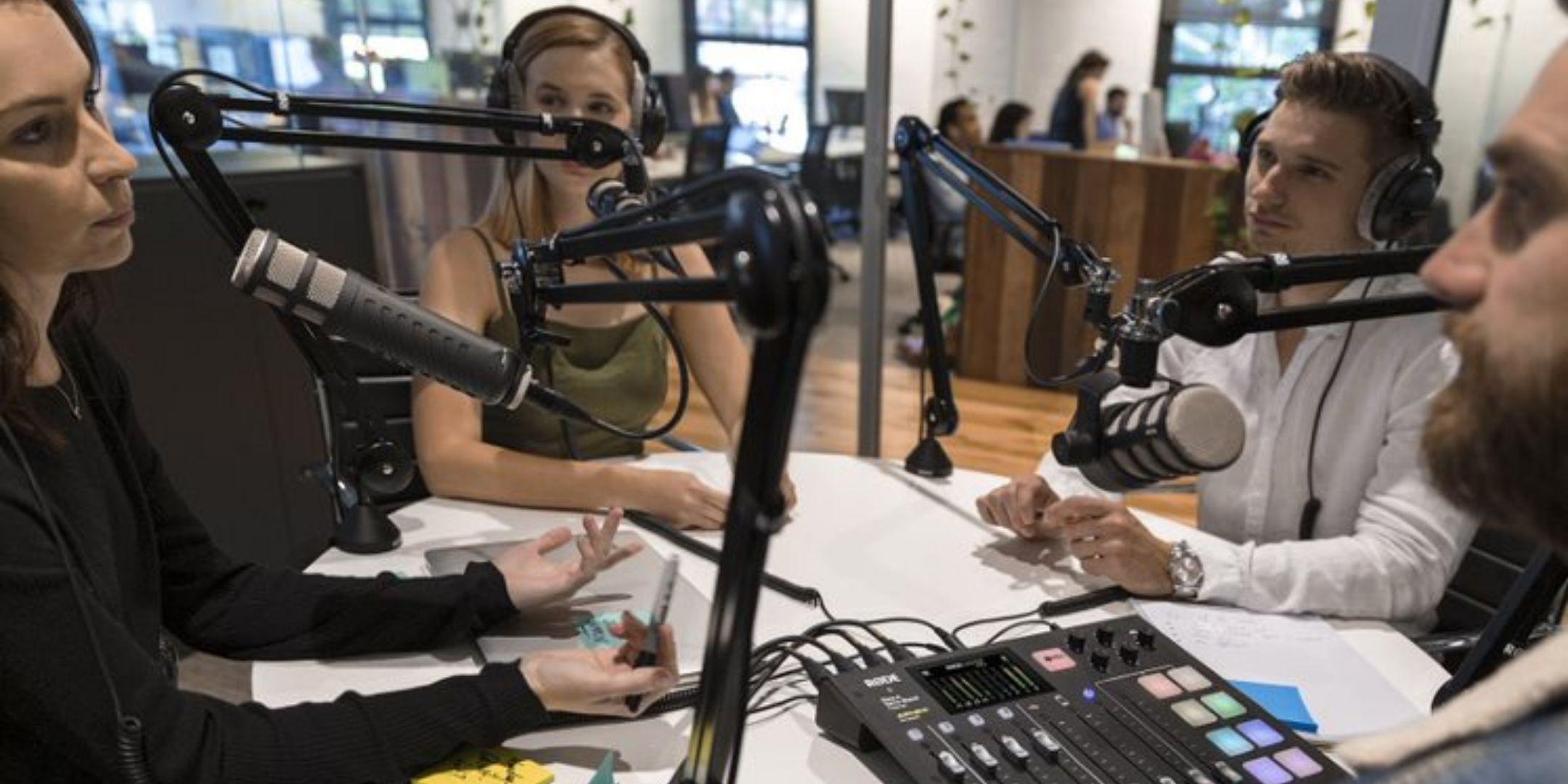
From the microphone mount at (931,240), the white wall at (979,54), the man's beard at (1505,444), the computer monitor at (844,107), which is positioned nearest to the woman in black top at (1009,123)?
the white wall at (979,54)

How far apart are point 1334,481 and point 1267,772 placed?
2.30 feet

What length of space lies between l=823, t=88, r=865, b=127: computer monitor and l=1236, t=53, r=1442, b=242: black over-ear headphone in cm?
447

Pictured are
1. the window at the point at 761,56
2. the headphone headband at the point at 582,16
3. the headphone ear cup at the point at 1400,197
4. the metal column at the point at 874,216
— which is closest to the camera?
the headphone ear cup at the point at 1400,197

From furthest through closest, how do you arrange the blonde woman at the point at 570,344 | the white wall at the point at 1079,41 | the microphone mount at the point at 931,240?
1. the white wall at the point at 1079,41
2. the blonde woman at the point at 570,344
3. the microphone mount at the point at 931,240

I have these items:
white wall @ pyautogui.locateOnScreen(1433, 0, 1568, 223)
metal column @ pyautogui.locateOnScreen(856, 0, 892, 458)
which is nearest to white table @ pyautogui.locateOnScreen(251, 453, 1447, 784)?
metal column @ pyautogui.locateOnScreen(856, 0, 892, 458)

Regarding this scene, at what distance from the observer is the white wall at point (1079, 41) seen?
23.4 feet

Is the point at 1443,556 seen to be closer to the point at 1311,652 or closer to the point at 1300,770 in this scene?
the point at 1311,652

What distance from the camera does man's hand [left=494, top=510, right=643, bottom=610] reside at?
1179 mm

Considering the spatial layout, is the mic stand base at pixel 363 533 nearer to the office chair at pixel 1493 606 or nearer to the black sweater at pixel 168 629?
the black sweater at pixel 168 629

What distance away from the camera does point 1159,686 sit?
3.20ft

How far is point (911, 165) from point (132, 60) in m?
2.45

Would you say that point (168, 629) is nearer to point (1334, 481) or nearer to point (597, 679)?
point (597, 679)

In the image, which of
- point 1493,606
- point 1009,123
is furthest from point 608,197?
point 1009,123

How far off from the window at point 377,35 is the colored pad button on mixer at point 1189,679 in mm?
3074
